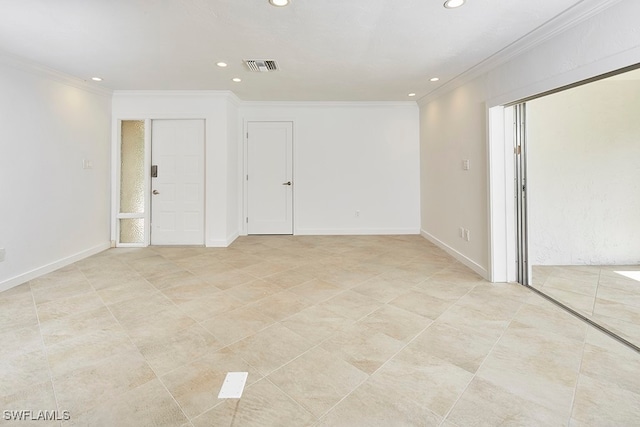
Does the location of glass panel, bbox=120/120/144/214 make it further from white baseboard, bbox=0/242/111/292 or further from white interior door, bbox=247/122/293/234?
white interior door, bbox=247/122/293/234

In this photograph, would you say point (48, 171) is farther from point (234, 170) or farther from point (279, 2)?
point (279, 2)

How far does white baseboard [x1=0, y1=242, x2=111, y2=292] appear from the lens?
303 centimetres

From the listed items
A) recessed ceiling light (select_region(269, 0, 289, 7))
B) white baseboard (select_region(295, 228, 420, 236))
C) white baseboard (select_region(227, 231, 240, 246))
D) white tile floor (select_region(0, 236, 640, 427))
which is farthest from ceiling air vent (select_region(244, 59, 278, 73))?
white baseboard (select_region(295, 228, 420, 236))

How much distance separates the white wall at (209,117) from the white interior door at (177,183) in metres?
0.14

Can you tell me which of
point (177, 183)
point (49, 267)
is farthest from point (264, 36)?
point (49, 267)

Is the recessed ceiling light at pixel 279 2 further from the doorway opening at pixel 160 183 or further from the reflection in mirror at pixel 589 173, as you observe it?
the reflection in mirror at pixel 589 173

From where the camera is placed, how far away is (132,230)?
4785mm

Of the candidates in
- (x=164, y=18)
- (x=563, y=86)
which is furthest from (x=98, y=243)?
(x=563, y=86)

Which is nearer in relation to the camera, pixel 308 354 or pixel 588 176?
pixel 308 354

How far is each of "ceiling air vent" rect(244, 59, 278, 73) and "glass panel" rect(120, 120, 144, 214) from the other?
8.01 feet

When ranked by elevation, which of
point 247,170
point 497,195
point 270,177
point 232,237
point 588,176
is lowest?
point 232,237

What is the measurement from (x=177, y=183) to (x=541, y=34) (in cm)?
499

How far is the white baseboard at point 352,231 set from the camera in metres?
5.61

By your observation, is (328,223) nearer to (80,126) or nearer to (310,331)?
(310,331)
